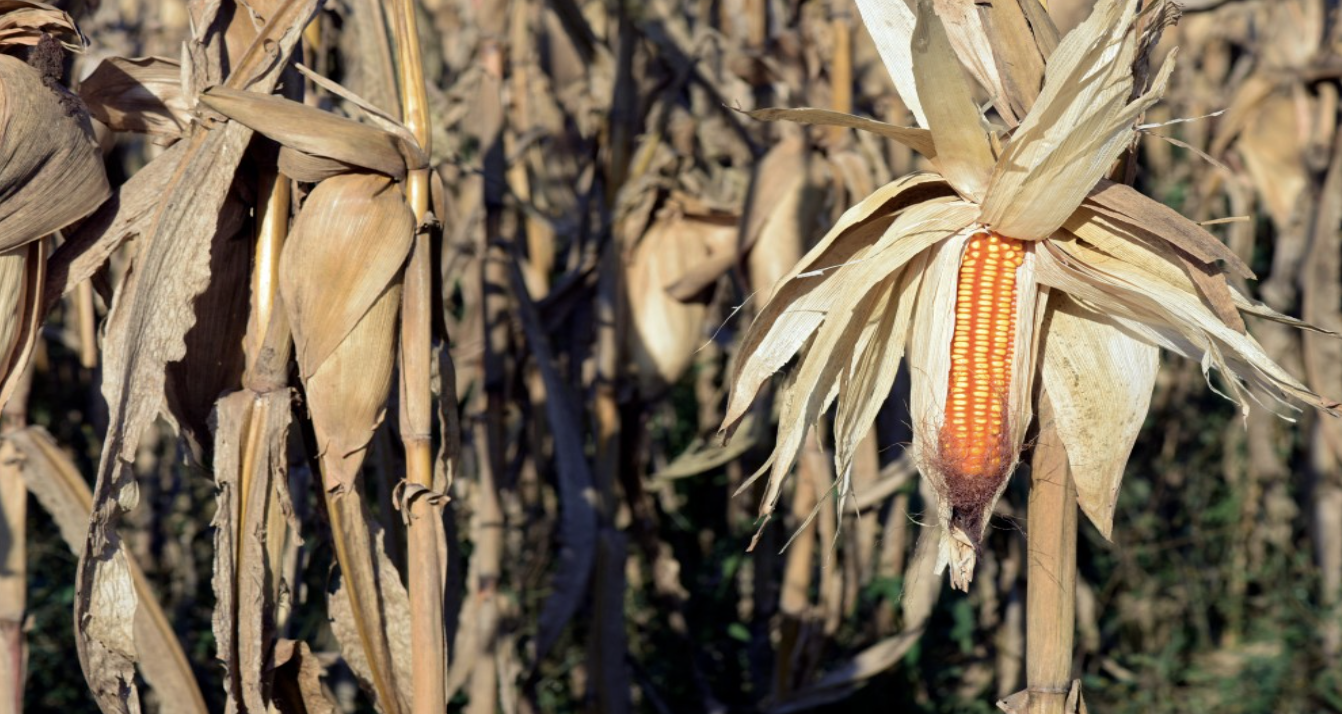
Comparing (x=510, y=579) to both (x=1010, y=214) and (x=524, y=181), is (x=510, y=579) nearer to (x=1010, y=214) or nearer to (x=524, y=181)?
(x=524, y=181)

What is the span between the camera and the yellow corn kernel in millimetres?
929

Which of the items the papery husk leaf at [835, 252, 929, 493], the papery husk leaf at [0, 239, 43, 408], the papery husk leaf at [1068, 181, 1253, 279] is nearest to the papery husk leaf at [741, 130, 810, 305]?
the papery husk leaf at [835, 252, 929, 493]

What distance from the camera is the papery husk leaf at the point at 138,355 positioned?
1008 mm

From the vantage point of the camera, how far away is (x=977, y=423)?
0.93 m

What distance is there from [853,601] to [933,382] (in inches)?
52.6

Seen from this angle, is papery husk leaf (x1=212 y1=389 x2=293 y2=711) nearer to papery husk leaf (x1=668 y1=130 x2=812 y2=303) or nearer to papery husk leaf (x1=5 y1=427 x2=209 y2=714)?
papery husk leaf (x1=5 y1=427 x2=209 y2=714)

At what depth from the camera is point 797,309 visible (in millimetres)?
995

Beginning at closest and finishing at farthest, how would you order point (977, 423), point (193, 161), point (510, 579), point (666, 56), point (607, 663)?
1. point (977, 423)
2. point (193, 161)
3. point (607, 663)
4. point (666, 56)
5. point (510, 579)

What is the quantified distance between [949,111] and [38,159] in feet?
2.49

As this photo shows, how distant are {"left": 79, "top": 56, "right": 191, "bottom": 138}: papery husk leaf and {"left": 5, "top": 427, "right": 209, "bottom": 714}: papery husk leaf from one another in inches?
15.1

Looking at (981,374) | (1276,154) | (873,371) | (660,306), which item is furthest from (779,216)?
(1276,154)

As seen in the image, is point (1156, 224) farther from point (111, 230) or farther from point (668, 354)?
point (668, 354)

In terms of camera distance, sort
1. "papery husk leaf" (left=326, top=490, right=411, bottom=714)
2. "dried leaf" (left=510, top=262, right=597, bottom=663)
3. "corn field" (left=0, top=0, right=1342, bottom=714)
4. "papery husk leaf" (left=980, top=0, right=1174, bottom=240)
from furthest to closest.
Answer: "dried leaf" (left=510, top=262, right=597, bottom=663) → "papery husk leaf" (left=326, top=490, right=411, bottom=714) → "corn field" (left=0, top=0, right=1342, bottom=714) → "papery husk leaf" (left=980, top=0, right=1174, bottom=240)

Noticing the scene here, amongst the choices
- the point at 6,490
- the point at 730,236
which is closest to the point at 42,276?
the point at 6,490
